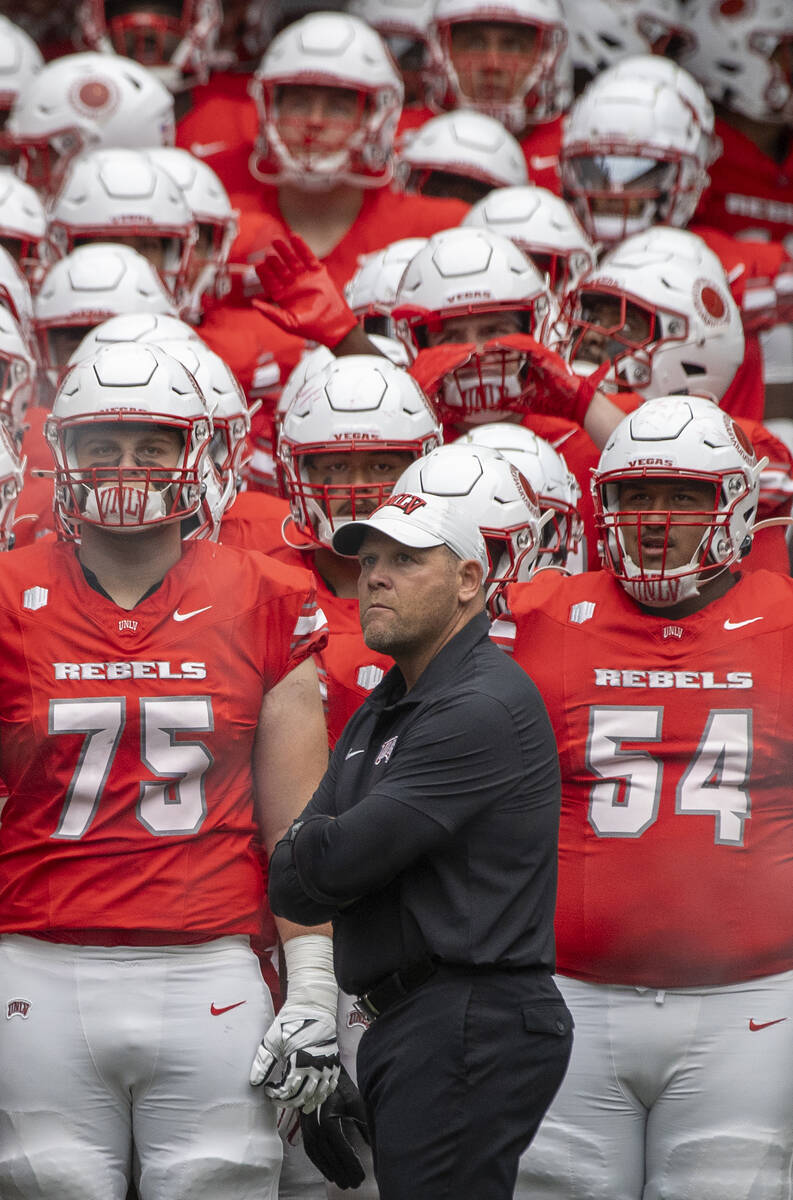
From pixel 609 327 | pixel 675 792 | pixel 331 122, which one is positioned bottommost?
pixel 675 792

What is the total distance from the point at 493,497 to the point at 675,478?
0.41 meters

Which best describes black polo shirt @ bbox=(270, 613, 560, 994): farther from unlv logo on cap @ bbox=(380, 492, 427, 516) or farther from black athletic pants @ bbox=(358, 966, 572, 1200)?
unlv logo on cap @ bbox=(380, 492, 427, 516)

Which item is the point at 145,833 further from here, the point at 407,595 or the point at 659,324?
the point at 659,324

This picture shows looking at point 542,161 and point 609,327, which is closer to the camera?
point 609,327

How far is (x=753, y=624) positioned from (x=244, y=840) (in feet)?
3.85

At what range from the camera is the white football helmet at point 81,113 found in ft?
22.9

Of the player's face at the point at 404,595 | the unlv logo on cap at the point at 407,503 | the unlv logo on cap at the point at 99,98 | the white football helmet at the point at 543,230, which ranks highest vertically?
the unlv logo on cap at the point at 99,98

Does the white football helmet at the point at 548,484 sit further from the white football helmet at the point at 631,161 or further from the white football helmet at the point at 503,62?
the white football helmet at the point at 503,62

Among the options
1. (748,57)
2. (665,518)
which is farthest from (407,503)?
(748,57)

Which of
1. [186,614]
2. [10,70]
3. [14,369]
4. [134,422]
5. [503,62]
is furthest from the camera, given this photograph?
[503,62]

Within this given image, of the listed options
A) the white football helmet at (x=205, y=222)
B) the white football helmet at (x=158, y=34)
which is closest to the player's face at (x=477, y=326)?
the white football helmet at (x=205, y=222)

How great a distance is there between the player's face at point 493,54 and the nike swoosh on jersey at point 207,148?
983 millimetres

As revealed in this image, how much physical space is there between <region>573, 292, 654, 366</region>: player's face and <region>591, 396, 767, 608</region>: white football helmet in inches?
44.3

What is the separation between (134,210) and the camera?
20.1 ft
